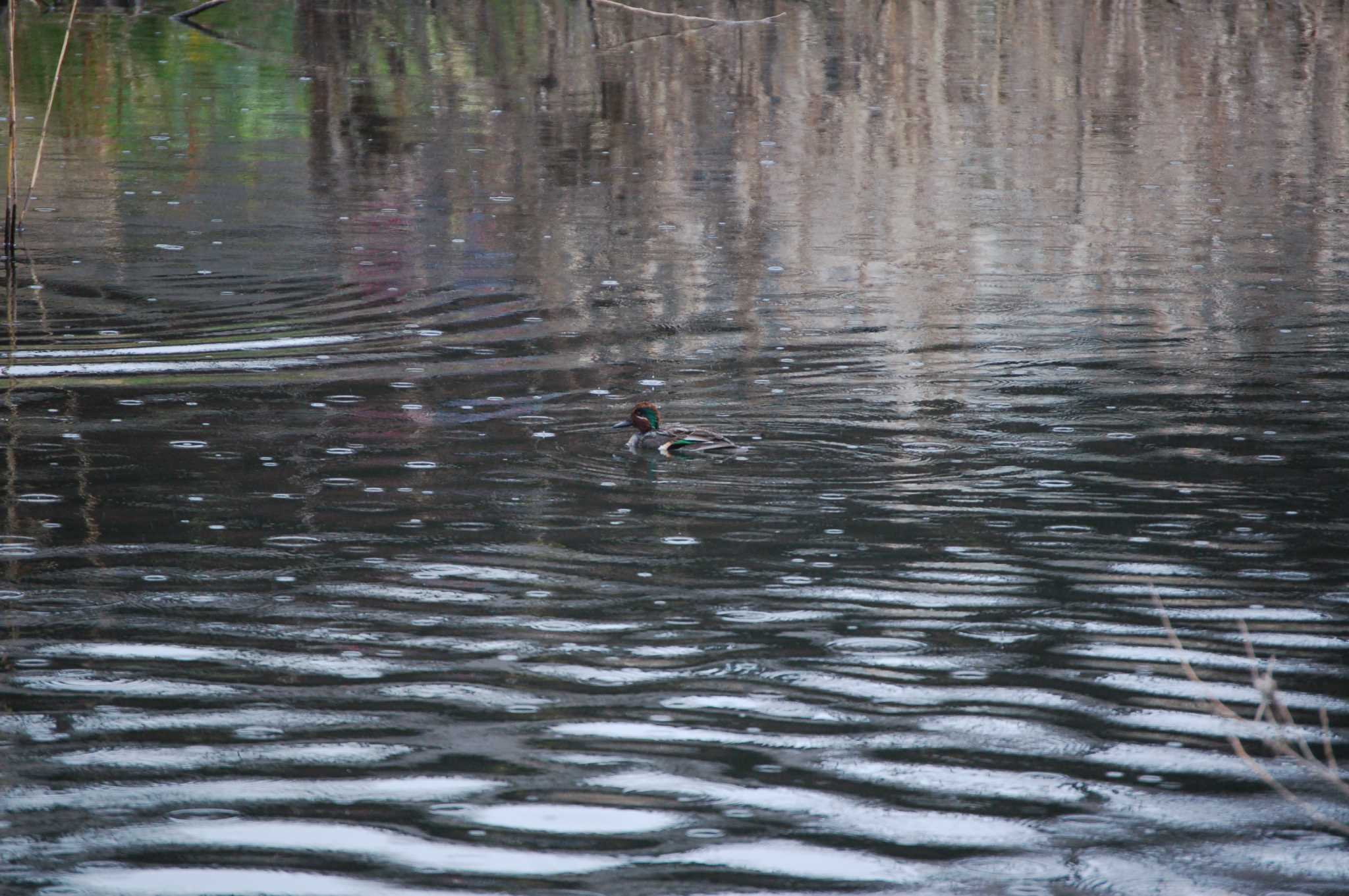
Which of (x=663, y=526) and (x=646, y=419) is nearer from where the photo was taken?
(x=663, y=526)

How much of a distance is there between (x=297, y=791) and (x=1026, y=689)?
113 inches

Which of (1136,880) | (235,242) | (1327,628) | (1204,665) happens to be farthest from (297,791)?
(235,242)

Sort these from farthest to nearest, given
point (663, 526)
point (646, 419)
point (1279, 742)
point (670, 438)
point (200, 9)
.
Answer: point (200, 9), point (646, 419), point (670, 438), point (663, 526), point (1279, 742)

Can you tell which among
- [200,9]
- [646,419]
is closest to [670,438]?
[646,419]

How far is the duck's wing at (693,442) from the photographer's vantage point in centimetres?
1166

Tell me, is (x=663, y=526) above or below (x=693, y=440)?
below

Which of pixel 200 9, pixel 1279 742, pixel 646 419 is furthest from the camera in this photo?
pixel 200 9

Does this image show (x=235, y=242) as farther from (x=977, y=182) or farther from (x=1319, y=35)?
(x=1319, y=35)

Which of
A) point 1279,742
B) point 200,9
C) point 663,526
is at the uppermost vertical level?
point 200,9

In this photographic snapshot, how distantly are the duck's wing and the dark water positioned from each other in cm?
12

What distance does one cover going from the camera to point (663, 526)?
10234 mm

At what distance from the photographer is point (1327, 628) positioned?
8.54m

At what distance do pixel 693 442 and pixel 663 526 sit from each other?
4.97 ft

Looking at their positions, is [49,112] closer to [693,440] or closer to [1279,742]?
[693,440]
